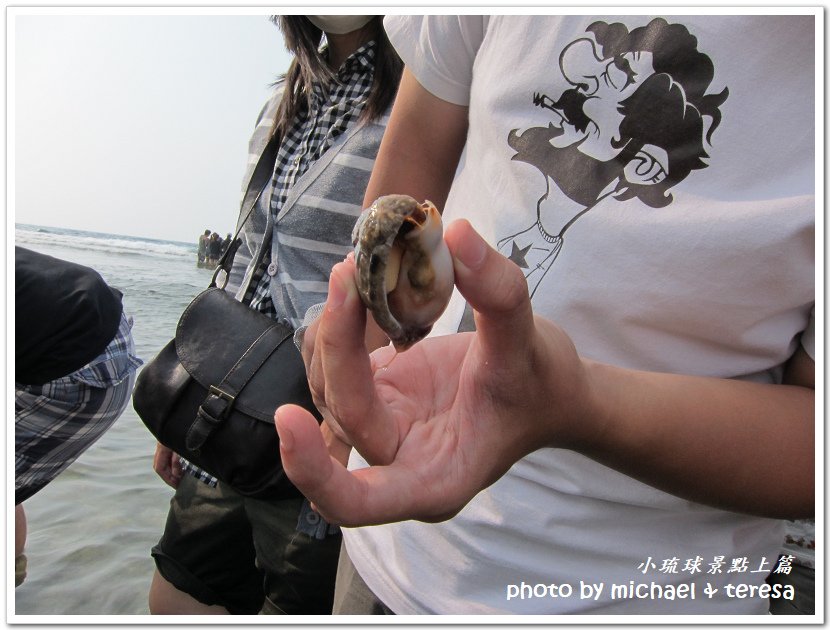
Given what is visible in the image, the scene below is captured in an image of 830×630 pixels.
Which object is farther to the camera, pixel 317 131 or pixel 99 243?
pixel 99 243

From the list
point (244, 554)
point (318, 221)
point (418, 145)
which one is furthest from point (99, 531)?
point (418, 145)

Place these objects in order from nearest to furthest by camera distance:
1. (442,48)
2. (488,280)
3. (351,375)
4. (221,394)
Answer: (488,280) < (351,375) < (442,48) < (221,394)

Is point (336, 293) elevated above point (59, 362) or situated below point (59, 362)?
above

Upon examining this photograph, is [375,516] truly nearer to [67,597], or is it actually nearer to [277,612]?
[277,612]

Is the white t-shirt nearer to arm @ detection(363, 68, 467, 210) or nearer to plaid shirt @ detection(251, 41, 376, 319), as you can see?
arm @ detection(363, 68, 467, 210)

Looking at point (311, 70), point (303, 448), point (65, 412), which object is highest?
point (311, 70)

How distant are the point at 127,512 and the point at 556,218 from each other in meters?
4.58

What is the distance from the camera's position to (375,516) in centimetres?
93

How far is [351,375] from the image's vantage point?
100 cm

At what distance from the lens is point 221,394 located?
83.8 inches

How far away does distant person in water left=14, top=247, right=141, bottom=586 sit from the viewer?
277cm

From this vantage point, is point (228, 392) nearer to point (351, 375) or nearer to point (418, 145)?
point (418, 145)

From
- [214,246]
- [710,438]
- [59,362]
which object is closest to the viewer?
[710,438]

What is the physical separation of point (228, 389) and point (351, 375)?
1275mm
